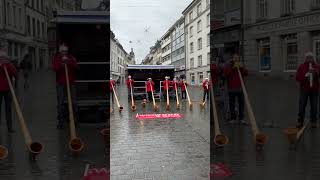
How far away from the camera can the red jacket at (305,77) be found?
11.9 feet

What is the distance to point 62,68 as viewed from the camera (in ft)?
12.1

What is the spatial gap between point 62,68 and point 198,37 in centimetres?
100

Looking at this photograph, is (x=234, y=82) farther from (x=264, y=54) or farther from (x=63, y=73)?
(x=63, y=73)

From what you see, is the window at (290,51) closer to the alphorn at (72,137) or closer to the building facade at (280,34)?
the building facade at (280,34)

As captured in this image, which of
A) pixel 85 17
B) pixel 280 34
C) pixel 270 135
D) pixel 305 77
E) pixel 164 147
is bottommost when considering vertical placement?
pixel 164 147

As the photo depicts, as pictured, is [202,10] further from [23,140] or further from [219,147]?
[23,140]

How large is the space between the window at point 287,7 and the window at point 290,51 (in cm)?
21

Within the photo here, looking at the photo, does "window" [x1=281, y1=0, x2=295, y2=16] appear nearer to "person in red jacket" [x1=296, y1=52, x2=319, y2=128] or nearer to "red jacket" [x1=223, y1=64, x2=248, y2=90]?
"person in red jacket" [x1=296, y1=52, x2=319, y2=128]

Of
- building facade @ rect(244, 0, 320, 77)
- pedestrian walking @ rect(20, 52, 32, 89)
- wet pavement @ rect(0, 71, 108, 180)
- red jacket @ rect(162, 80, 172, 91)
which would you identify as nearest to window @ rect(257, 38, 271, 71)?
building facade @ rect(244, 0, 320, 77)

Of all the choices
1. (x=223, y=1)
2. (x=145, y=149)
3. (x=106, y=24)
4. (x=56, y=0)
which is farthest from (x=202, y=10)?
(x=145, y=149)

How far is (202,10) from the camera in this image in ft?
12.3

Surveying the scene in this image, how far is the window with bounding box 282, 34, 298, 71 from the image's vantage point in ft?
11.7

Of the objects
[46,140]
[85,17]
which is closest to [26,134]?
[46,140]

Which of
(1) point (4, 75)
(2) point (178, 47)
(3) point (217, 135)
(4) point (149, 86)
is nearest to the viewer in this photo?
(1) point (4, 75)
